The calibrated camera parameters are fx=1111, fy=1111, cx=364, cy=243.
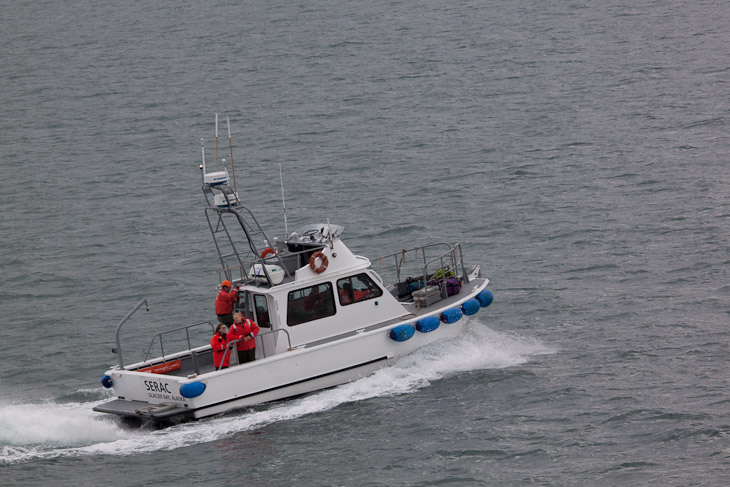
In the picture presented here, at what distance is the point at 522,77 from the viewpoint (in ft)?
142

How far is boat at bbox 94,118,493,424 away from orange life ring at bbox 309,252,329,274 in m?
0.02

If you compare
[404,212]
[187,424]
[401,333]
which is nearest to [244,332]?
[187,424]

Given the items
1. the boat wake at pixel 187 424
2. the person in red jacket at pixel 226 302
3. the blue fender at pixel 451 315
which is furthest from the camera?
the blue fender at pixel 451 315

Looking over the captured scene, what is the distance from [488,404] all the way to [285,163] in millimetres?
18943

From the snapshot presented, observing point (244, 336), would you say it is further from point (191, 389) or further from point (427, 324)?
point (427, 324)

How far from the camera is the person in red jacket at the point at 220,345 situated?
→ 710 inches

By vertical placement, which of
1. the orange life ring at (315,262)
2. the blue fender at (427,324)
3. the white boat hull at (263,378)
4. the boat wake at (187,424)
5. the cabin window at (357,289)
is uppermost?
the orange life ring at (315,262)

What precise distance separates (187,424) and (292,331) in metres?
2.40

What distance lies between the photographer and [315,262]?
1894 centimetres

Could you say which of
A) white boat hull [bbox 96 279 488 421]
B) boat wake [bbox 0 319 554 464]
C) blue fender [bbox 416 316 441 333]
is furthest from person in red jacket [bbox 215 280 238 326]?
blue fender [bbox 416 316 441 333]

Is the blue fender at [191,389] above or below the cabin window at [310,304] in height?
below

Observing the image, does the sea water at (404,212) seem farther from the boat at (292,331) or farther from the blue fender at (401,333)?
the blue fender at (401,333)

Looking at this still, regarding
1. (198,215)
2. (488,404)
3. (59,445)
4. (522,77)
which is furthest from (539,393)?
(522,77)

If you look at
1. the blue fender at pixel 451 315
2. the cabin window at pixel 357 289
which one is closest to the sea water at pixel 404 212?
the blue fender at pixel 451 315
